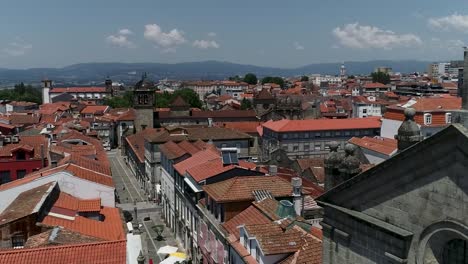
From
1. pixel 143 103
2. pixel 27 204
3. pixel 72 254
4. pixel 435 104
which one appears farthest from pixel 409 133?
pixel 143 103

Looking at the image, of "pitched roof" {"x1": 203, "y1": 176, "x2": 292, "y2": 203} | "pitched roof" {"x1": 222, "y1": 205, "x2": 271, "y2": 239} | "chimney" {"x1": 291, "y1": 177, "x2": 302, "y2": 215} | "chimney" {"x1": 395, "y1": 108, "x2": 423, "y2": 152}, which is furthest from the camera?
"pitched roof" {"x1": 203, "y1": 176, "x2": 292, "y2": 203}

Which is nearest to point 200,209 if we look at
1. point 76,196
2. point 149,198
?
point 76,196

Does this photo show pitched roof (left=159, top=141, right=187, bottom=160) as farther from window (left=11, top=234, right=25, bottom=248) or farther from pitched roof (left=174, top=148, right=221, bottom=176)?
window (left=11, top=234, right=25, bottom=248)

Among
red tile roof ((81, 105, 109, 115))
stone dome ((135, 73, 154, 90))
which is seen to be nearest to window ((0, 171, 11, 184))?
stone dome ((135, 73, 154, 90))

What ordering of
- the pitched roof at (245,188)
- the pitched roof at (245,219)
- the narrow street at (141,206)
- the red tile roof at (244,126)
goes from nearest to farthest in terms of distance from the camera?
the pitched roof at (245,219) < the pitched roof at (245,188) < the narrow street at (141,206) < the red tile roof at (244,126)

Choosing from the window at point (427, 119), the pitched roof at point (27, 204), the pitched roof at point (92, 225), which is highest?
the window at point (427, 119)

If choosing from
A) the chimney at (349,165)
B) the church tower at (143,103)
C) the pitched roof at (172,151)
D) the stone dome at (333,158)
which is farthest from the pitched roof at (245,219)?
the church tower at (143,103)

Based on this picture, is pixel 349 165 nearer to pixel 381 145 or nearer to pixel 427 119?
pixel 381 145

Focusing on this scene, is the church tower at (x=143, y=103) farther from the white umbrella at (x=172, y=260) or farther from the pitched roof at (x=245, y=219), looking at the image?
the pitched roof at (x=245, y=219)
